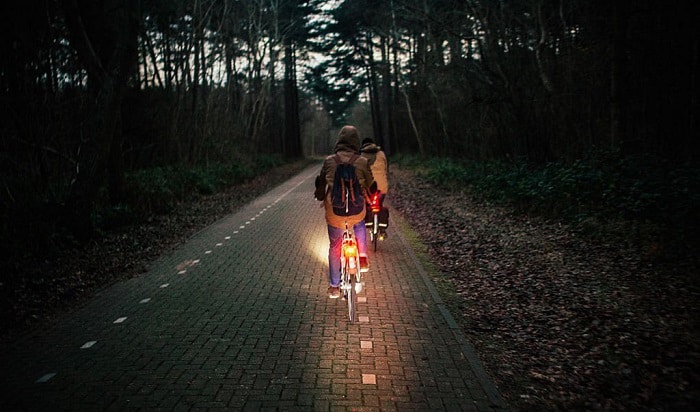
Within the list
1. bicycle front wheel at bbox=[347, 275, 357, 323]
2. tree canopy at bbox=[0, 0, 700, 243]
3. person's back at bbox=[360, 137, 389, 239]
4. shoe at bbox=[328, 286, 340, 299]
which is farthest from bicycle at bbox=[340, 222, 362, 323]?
tree canopy at bbox=[0, 0, 700, 243]

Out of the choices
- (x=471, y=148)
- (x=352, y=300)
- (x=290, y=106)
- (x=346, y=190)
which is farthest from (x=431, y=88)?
(x=290, y=106)

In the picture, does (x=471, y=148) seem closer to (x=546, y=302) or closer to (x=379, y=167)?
(x=379, y=167)

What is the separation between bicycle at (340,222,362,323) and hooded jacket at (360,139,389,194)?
10.9 ft

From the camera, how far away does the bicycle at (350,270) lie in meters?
5.83

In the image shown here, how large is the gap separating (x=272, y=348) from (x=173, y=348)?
1109 mm

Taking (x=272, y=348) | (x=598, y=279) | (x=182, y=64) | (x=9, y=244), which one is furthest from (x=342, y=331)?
(x=182, y=64)

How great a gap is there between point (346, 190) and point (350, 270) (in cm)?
100

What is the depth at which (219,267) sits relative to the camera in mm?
8852

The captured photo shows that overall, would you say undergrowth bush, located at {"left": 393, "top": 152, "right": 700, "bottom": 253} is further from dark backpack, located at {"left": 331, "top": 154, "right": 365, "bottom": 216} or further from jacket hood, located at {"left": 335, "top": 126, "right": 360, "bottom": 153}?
jacket hood, located at {"left": 335, "top": 126, "right": 360, "bottom": 153}

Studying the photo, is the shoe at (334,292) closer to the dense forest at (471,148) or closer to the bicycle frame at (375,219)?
the dense forest at (471,148)

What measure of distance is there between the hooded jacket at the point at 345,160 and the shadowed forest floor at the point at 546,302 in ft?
6.49

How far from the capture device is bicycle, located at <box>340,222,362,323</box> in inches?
230

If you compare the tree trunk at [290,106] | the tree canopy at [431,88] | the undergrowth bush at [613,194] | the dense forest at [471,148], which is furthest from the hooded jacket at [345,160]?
the tree trunk at [290,106]

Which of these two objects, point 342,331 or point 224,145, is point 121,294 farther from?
point 224,145
